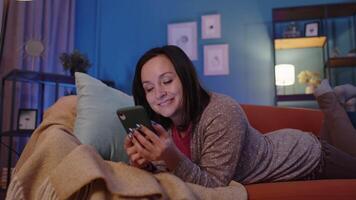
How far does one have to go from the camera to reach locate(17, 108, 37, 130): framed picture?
2529mm

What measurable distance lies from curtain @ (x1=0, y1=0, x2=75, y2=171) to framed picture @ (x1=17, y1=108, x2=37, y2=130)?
0.12 m

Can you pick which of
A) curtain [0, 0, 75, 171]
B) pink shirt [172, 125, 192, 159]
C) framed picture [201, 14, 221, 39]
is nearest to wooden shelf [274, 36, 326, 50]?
framed picture [201, 14, 221, 39]

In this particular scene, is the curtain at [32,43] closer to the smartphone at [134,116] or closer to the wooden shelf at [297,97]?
the wooden shelf at [297,97]

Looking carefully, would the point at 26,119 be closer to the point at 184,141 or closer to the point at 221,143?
the point at 184,141

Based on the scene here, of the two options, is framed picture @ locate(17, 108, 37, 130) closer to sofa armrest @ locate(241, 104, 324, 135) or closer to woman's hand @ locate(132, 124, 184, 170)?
sofa armrest @ locate(241, 104, 324, 135)

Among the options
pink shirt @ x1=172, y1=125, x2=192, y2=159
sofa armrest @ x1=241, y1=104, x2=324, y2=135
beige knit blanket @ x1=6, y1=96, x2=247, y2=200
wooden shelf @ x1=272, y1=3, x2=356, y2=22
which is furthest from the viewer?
wooden shelf @ x1=272, y1=3, x2=356, y2=22

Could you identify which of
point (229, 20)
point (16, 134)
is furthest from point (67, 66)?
point (229, 20)

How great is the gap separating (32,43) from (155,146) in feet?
7.00

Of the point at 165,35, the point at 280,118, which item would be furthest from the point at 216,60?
the point at 280,118

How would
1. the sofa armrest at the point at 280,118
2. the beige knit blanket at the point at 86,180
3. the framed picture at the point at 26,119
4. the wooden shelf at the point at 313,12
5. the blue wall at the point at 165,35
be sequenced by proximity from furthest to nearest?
the blue wall at the point at 165,35 → the wooden shelf at the point at 313,12 → the framed picture at the point at 26,119 → the sofa armrest at the point at 280,118 → the beige knit blanket at the point at 86,180

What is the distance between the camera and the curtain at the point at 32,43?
2.68 metres

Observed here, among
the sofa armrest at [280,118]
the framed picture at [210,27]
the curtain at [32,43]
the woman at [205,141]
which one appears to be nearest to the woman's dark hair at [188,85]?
the woman at [205,141]

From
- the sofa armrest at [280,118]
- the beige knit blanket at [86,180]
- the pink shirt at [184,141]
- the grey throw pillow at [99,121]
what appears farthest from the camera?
the sofa armrest at [280,118]

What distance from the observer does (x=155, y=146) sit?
947 millimetres
